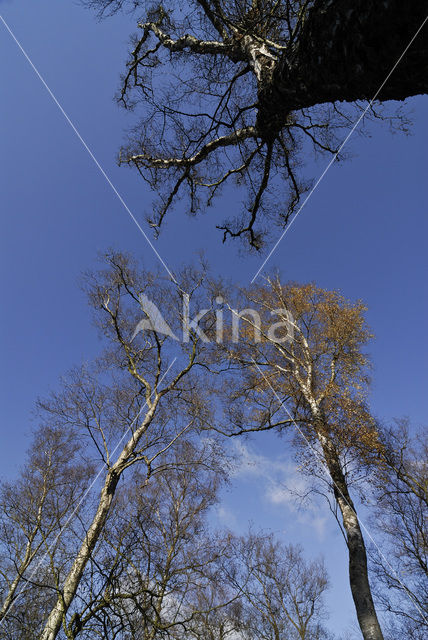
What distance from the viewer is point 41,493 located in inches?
412

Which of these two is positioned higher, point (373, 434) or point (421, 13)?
point (373, 434)

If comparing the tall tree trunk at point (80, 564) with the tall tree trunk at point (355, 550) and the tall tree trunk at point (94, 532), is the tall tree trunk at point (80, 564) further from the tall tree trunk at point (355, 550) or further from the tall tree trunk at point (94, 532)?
the tall tree trunk at point (355, 550)

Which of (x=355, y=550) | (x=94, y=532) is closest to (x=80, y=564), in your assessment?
(x=94, y=532)

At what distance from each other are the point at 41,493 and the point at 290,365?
8.87m

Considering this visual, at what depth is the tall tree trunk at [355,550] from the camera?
4.69 metres

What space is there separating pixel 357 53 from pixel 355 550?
21.8 ft

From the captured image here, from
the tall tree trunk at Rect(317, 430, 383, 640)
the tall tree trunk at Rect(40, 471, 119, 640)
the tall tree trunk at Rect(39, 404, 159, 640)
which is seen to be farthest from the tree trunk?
the tall tree trunk at Rect(317, 430, 383, 640)

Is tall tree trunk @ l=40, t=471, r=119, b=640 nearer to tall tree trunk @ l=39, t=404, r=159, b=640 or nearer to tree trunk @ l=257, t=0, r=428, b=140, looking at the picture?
tall tree trunk @ l=39, t=404, r=159, b=640

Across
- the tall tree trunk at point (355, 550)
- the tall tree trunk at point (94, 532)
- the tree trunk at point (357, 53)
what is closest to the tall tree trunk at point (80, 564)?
the tall tree trunk at point (94, 532)

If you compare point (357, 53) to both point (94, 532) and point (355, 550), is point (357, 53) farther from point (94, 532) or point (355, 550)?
point (355, 550)

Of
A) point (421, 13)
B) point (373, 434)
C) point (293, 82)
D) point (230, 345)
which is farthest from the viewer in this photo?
point (230, 345)

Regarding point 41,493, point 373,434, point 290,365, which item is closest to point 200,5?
point 290,365

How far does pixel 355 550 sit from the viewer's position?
546 centimetres

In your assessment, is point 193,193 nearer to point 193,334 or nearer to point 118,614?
point 193,334
